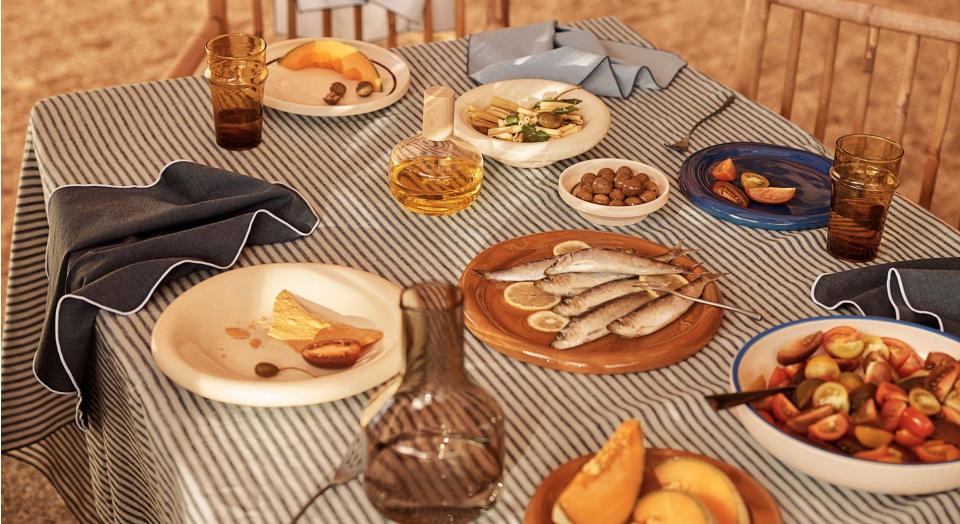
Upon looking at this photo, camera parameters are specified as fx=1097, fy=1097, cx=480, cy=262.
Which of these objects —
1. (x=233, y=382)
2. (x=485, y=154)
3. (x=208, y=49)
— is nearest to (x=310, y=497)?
(x=233, y=382)

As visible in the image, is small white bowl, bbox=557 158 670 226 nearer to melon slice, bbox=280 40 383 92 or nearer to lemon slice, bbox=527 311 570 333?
lemon slice, bbox=527 311 570 333

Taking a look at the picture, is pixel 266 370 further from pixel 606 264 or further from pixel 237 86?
pixel 237 86

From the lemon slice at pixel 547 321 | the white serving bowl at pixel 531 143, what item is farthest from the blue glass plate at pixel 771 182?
the lemon slice at pixel 547 321

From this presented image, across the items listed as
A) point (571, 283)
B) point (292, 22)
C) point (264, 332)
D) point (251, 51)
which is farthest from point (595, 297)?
point (292, 22)

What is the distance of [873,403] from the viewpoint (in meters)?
0.97

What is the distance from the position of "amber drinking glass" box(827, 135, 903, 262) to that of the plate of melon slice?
18.9 inches

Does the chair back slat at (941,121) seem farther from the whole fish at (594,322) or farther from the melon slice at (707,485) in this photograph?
the melon slice at (707,485)

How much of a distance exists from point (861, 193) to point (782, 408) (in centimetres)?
40

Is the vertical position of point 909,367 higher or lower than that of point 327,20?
higher

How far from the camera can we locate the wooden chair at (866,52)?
167cm

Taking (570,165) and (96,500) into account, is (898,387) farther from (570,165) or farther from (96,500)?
(96,500)

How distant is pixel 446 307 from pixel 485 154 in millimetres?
671

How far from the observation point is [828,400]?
3.20 ft

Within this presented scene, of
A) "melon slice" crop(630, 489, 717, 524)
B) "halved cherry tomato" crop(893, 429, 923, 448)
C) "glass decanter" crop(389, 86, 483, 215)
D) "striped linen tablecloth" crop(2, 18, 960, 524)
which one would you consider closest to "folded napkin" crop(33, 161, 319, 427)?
"striped linen tablecloth" crop(2, 18, 960, 524)
